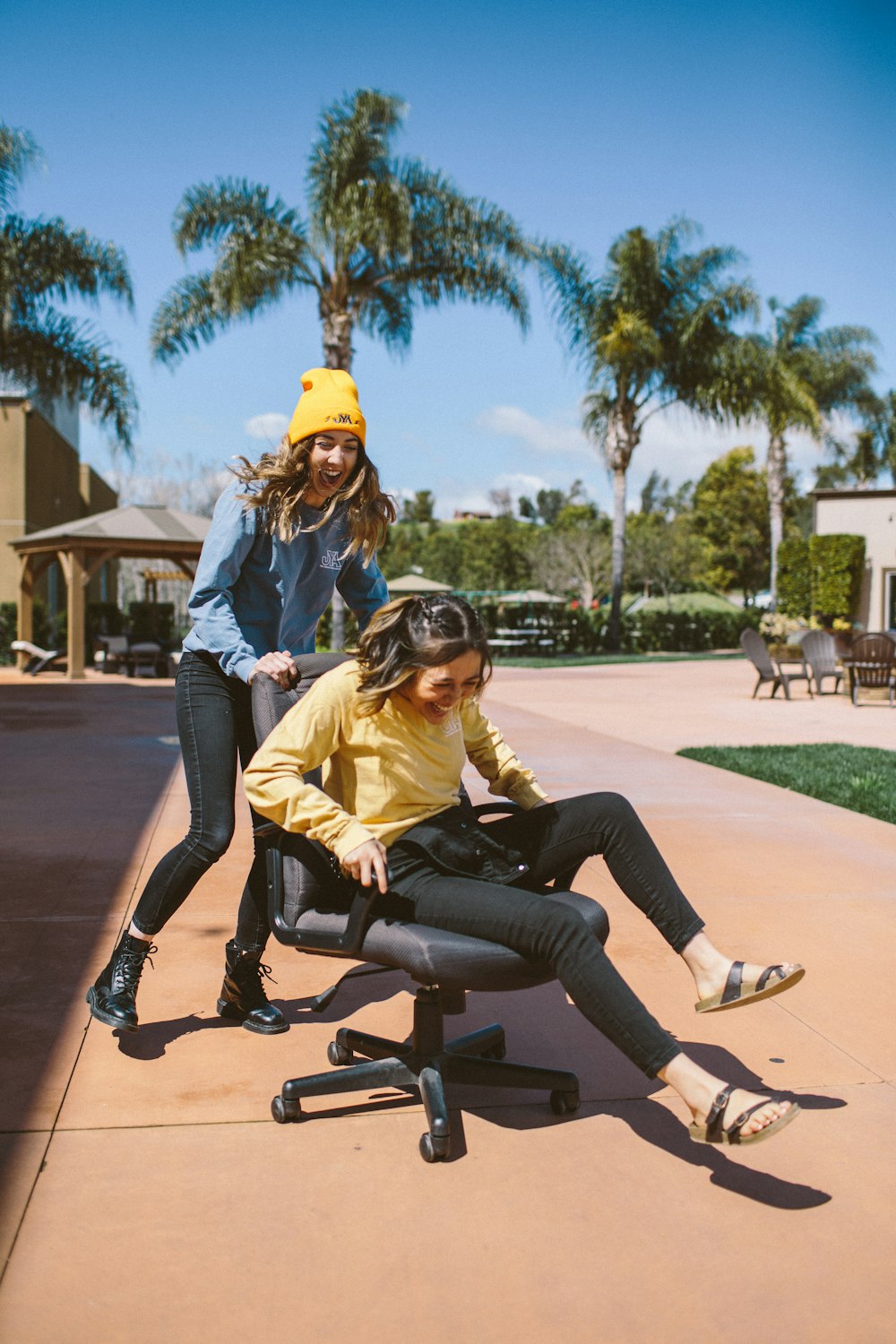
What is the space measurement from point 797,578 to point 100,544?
1736 centimetres

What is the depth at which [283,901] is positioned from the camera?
2965 millimetres

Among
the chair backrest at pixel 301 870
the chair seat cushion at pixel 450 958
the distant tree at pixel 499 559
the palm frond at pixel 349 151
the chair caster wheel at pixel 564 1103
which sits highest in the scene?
the palm frond at pixel 349 151

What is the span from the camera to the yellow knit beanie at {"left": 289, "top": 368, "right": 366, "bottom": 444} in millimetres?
3254

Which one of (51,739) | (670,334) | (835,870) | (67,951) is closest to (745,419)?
(670,334)

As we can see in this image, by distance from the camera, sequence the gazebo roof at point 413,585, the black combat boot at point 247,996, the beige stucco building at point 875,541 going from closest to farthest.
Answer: the black combat boot at point 247,996 → the beige stucco building at point 875,541 → the gazebo roof at point 413,585

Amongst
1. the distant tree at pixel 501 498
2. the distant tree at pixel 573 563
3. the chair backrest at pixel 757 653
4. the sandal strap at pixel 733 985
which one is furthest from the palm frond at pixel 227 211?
the distant tree at pixel 501 498

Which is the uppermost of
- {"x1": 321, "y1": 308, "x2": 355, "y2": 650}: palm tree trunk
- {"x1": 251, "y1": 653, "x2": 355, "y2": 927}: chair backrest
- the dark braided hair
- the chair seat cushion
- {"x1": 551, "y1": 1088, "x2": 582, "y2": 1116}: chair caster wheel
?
{"x1": 321, "y1": 308, "x2": 355, "y2": 650}: palm tree trunk

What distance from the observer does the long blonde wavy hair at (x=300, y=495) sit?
130 inches

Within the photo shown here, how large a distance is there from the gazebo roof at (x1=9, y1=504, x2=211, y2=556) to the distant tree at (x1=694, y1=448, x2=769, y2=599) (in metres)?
45.7

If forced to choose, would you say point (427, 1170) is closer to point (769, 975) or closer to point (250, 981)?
point (769, 975)

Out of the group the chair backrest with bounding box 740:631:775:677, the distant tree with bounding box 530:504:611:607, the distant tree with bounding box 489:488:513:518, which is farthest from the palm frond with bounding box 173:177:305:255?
the distant tree with bounding box 489:488:513:518

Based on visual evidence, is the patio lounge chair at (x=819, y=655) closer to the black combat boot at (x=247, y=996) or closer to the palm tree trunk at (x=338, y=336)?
the palm tree trunk at (x=338, y=336)

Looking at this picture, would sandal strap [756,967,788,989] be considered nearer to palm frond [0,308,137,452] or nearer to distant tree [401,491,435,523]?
palm frond [0,308,137,452]

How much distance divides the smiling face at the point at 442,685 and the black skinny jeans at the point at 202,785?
70 cm
